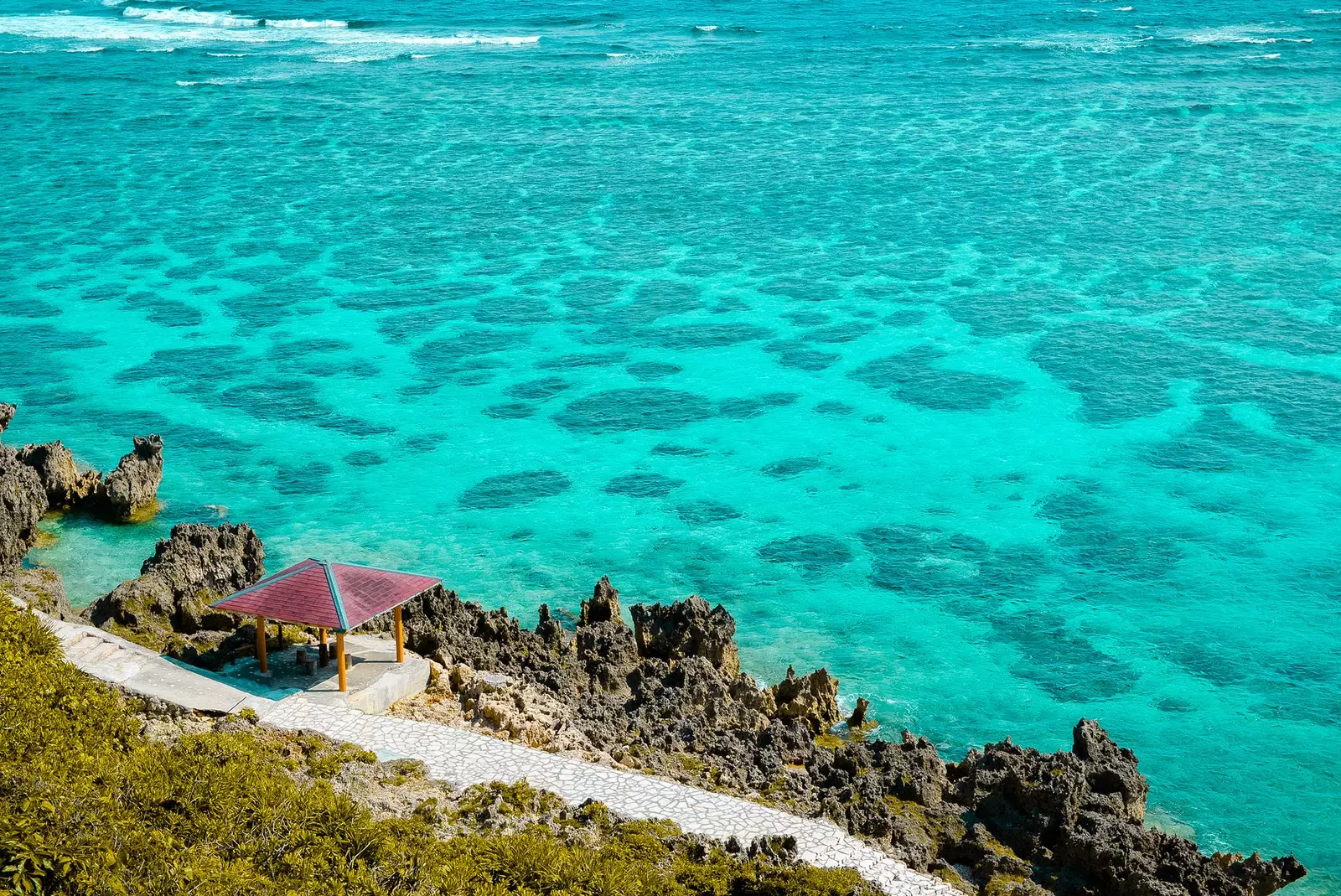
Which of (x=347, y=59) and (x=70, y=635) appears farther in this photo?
(x=347, y=59)

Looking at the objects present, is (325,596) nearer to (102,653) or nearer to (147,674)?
(147,674)

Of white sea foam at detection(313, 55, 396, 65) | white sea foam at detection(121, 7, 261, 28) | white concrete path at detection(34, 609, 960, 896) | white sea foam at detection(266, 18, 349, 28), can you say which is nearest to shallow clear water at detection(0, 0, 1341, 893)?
white concrete path at detection(34, 609, 960, 896)

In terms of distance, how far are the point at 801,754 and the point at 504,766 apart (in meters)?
5.37

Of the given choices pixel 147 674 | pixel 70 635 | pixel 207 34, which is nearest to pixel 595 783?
pixel 147 674

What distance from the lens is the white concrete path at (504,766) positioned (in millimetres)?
19062

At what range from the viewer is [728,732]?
74.9 ft

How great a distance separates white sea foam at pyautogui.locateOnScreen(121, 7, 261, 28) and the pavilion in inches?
3988

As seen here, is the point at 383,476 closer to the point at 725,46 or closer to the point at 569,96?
the point at 569,96

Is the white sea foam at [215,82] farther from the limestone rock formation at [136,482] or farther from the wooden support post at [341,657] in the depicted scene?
the wooden support post at [341,657]

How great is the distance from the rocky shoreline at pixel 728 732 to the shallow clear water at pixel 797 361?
2064 millimetres

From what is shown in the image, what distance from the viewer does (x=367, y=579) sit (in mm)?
22828

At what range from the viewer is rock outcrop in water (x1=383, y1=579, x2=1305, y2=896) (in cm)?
1998

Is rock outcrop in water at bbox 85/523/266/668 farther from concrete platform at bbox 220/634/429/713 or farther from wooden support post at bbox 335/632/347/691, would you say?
wooden support post at bbox 335/632/347/691

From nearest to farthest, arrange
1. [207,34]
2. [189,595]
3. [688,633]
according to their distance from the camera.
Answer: [688,633] → [189,595] → [207,34]
